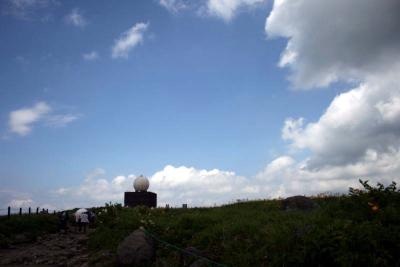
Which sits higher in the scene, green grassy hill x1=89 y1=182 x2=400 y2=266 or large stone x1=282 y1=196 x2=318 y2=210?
large stone x1=282 y1=196 x2=318 y2=210

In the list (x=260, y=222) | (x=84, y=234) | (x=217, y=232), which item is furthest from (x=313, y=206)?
(x=84, y=234)

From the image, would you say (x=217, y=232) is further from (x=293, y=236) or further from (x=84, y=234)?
(x=84, y=234)

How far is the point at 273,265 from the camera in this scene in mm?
11203

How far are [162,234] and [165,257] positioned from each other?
109 inches

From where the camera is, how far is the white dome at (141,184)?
1607 inches

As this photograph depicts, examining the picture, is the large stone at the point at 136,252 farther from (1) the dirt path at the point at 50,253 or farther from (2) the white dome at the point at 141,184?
(2) the white dome at the point at 141,184

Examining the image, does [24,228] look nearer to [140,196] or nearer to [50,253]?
[50,253]

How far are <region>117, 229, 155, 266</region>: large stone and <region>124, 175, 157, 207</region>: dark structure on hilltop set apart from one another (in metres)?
24.4

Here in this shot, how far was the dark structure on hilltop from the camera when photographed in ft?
130

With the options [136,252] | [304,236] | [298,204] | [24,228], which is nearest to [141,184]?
[24,228]

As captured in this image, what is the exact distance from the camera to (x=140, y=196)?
3966 centimetres

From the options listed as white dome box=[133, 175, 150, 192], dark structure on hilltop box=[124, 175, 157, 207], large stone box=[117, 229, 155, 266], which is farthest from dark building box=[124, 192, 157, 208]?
large stone box=[117, 229, 155, 266]

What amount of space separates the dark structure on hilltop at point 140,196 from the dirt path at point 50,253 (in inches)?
636

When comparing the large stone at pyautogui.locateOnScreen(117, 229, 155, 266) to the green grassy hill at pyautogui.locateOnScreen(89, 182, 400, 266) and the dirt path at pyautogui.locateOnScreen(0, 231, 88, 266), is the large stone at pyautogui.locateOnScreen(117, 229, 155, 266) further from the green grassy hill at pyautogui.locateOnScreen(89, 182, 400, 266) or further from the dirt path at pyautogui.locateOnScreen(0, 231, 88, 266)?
the dirt path at pyautogui.locateOnScreen(0, 231, 88, 266)
